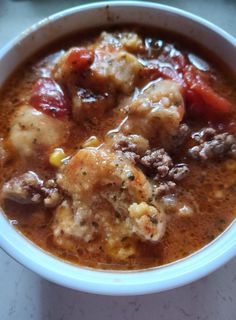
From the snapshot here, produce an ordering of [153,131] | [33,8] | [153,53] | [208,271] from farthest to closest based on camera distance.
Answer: [33,8] → [153,53] → [153,131] → [208,271]

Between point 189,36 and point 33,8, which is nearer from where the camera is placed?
point 189,36

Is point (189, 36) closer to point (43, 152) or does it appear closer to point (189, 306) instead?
point (43, 152)

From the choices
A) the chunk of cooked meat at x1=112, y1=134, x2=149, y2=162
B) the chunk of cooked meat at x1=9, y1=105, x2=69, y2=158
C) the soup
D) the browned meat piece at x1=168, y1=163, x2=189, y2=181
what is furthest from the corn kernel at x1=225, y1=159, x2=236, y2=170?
the chunk of cooked meat at x1=9, y1=105, x2=69, y2=158

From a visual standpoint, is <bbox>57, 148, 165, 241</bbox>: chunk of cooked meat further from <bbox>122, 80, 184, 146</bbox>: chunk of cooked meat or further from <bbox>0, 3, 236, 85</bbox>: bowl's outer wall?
<bbox>0, 3, 236, 85</bbox>: bowl's outer wall

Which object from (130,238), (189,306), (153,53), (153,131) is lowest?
(189,306)

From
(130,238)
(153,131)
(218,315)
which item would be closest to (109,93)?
(153,131)

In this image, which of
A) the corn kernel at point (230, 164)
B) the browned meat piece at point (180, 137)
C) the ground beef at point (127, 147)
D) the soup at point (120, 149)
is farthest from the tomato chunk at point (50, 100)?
the corn kernel at point (230, 164)

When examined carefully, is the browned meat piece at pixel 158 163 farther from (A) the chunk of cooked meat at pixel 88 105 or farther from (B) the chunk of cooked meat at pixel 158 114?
(A) the chunk of cooked meat at pixel 88 105
